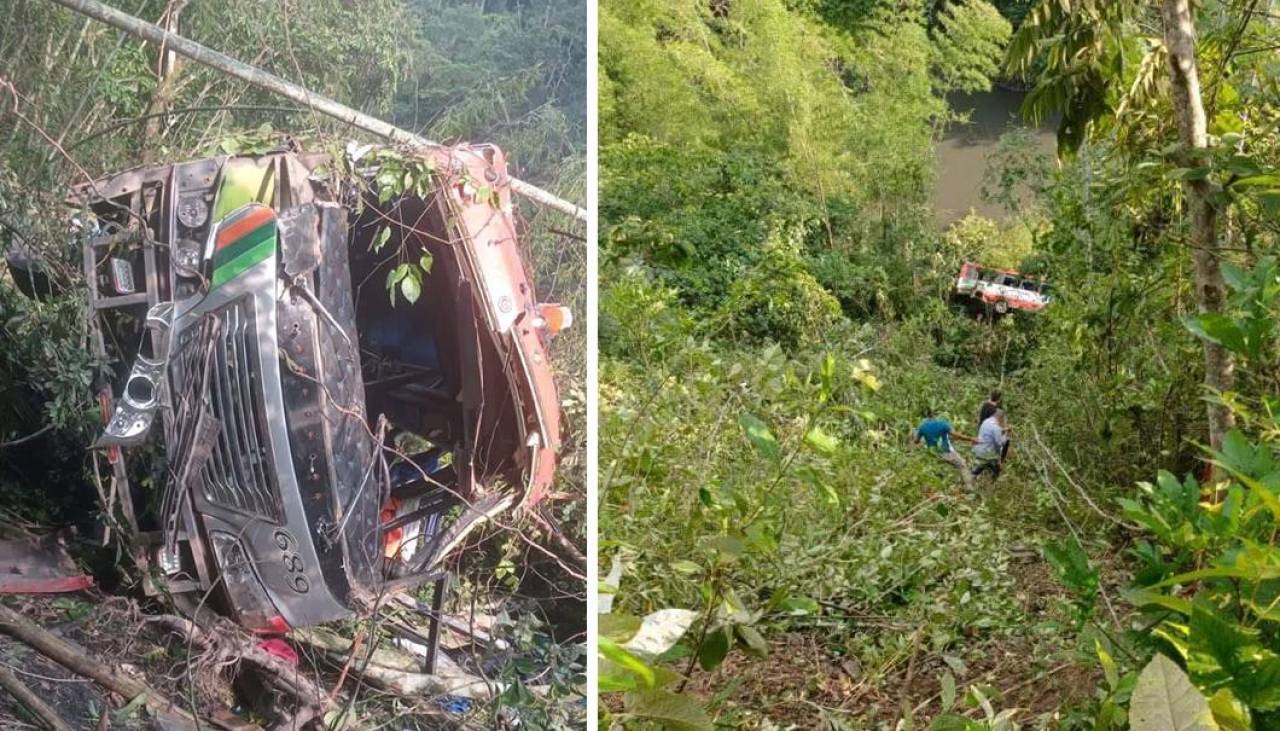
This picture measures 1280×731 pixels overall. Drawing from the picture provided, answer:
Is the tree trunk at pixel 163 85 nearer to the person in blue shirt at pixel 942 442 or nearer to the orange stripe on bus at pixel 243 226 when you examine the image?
the orange stripe on bus at pixel 243 226

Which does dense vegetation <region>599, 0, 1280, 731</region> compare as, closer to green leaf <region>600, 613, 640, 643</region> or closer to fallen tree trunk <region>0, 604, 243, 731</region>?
green leaf <region>600, 613, 640, 643</region>

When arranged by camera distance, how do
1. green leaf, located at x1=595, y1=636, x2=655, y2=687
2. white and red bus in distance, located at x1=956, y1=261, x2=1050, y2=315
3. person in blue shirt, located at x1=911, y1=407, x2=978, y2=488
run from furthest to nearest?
white and red bus in distance, located at x1=956, y1=261, x2=1050, y2=315
person in blue shirt, located at x1=911, y1=407, x2=978, y2=488
green leaf, located at x1=595, y1=636, x2=655, y2=687

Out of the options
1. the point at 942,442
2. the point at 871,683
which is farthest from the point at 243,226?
the point at 942,442

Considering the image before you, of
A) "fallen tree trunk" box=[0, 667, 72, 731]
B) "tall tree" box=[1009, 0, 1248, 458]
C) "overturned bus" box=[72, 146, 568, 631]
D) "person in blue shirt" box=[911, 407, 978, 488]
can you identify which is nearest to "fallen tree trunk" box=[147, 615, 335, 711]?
"overturned bus" box=[72, 146, 568, 631]

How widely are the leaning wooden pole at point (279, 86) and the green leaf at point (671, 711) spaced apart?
0.49m

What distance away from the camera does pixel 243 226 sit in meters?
1.13

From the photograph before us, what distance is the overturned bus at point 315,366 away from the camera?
1.13m

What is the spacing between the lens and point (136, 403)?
1.17 m

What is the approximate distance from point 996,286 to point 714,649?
530 cm

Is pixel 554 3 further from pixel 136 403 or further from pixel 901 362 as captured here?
pixel 901 362

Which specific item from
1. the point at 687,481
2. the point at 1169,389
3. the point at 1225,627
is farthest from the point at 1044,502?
the point at 1225,627

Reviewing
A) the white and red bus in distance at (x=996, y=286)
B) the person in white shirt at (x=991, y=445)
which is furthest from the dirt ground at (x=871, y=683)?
the white and red bus in distance at (x=996, y=286)

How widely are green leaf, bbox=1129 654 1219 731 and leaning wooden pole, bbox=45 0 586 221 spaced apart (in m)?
0.64

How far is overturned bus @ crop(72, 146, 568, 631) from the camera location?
1130 mm
